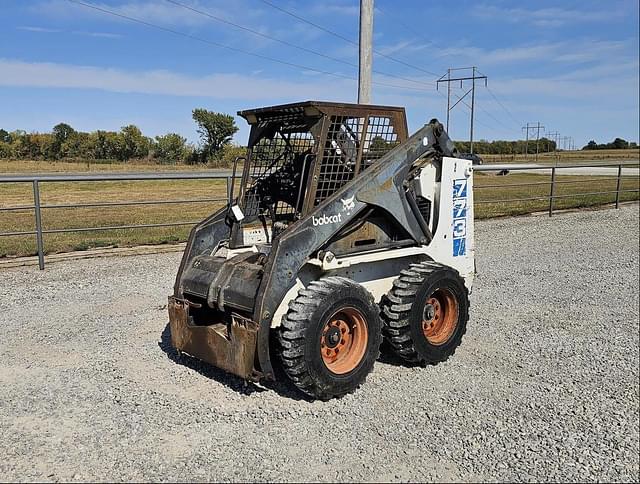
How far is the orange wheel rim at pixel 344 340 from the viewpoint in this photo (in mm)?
4426

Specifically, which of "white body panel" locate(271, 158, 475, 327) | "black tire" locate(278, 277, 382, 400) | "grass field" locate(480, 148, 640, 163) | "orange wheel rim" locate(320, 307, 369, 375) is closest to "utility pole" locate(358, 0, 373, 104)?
"white body panel" locate(271, 158, 475, 327)

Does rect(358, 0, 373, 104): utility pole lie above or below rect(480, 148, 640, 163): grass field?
above

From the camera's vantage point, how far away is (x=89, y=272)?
846cm

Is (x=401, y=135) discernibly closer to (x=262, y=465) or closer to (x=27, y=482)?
(x=262, y=465)

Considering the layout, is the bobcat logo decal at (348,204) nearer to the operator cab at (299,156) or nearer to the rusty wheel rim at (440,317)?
the operator cab at (299,156)

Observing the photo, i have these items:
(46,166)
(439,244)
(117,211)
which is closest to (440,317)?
(439,244)

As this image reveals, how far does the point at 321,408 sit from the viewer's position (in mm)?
4242

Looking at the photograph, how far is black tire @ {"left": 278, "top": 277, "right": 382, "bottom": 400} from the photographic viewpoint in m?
4.12

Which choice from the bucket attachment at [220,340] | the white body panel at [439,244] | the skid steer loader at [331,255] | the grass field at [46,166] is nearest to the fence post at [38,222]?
the skid steer loader at [331,255]

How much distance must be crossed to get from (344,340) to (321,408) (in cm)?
58

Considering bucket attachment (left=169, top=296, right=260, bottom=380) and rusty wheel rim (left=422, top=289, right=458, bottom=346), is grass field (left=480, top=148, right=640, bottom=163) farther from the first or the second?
bucket attachment (left=169, top=296, right=260, bottom=380)

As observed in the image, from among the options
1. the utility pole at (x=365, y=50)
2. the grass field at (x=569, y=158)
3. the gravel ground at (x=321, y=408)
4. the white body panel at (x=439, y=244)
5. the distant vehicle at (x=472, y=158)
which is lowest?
the gravel ground at (x=321, y=408)

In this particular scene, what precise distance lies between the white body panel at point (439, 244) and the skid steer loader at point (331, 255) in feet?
0.04

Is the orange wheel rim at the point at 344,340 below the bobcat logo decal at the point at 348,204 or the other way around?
below
